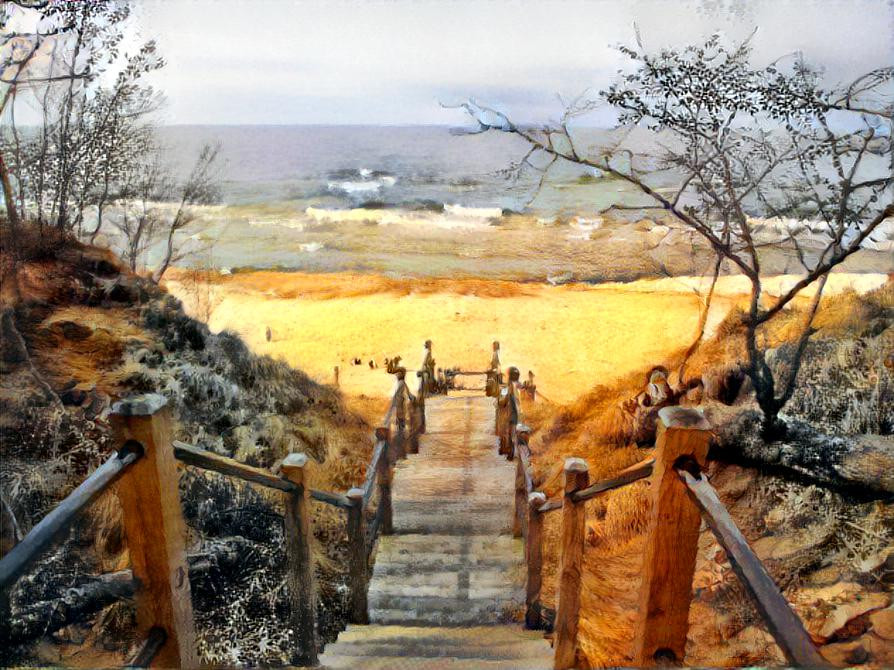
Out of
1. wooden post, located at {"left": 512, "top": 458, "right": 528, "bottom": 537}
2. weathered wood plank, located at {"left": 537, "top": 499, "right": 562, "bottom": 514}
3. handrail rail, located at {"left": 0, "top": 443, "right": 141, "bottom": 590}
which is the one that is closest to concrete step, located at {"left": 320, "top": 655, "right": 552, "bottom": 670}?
weathered wood plank, located at {"left": 537, "top": 499, "right": 562, "bottom": 514}

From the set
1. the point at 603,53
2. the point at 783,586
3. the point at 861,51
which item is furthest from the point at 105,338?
the point at 861,51

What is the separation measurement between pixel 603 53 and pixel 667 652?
2322 millimetres

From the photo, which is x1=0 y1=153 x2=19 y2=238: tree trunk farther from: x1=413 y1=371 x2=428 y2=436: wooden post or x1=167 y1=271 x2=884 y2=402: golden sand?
x1=413 y1=371 x2=428 y2=436: wooden post

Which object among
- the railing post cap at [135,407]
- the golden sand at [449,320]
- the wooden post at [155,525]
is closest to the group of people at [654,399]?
the golden sand at [449,320]

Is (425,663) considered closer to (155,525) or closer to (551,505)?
(551,505)

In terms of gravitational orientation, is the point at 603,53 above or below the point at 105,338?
above

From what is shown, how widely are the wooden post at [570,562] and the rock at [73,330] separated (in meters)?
2.33

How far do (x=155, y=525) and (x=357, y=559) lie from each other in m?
1.34

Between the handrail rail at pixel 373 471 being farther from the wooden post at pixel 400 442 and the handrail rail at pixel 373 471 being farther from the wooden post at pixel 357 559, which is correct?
the wooden post at pixel 400 442

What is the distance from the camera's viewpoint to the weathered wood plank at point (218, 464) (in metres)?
1.38

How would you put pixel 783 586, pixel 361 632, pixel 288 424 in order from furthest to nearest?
pixel 288 424 → pixel 783 586 → pixel 361 632

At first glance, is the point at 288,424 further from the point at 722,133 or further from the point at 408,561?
the point at 722,133

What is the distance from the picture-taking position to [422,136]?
10.1 ft

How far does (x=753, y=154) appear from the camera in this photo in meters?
2.85
